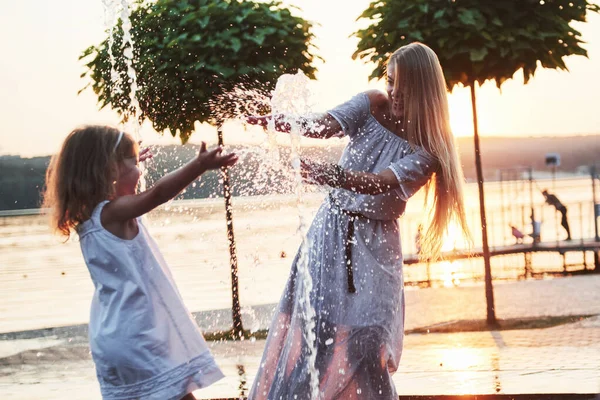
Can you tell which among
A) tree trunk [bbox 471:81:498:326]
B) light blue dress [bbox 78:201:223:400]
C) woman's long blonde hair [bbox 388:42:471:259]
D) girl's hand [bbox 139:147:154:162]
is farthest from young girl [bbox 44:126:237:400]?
tree trunk [bbox 471:81:498:326]

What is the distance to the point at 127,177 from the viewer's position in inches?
142

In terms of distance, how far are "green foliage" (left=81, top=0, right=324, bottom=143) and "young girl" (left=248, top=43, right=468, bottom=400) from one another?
576 cm

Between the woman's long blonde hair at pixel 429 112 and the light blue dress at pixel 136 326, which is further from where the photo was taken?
the woman's long blonde hair at pixel 429 112

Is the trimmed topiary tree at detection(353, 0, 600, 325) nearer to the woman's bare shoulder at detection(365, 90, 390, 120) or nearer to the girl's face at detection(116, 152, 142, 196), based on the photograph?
the woman's bare shoulder at detection(365, 90, 390, 120)

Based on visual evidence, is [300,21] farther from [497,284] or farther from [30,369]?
[497,284]

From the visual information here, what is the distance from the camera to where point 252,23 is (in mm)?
10352

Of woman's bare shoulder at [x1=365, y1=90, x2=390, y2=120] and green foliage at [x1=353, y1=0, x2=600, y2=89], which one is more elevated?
green foliage at [x1=353, y1=0, x2=600, y2=89]

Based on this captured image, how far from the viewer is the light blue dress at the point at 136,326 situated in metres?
3.40

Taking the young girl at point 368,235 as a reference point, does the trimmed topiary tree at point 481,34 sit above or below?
above

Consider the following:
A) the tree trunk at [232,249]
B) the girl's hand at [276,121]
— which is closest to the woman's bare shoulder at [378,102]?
the girl's hand at [276,121]

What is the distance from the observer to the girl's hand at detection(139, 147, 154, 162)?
4.13 metres

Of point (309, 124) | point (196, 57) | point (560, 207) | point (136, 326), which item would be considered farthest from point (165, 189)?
point (560, 207)

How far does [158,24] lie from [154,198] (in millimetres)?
7163

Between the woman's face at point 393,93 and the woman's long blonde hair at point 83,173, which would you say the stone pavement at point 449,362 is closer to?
the woman's face at point 393,93
